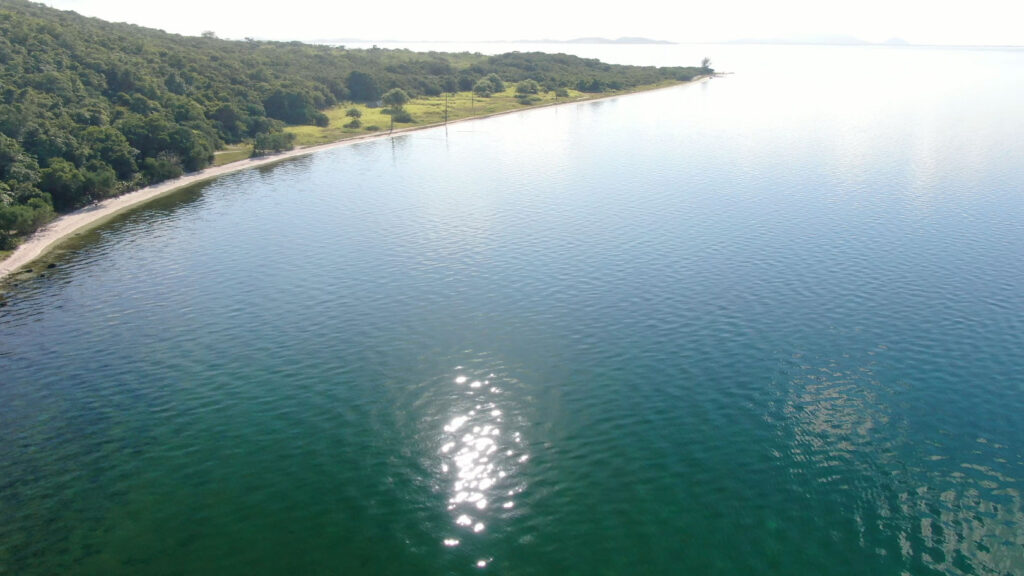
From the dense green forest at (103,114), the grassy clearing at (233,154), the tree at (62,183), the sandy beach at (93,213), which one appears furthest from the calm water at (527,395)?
the grassy clearing at (233,154)

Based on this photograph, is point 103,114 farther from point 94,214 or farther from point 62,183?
point 94,214

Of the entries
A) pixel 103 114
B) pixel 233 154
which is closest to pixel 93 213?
pixel 103 114

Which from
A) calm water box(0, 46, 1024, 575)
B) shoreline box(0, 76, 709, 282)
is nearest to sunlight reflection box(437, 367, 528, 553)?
calm water box(0, 46, 1024, 575)

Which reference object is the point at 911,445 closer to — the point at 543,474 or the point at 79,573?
the point at 543,474

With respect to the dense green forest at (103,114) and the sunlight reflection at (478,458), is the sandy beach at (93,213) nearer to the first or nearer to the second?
the dense green forest at (103,114)

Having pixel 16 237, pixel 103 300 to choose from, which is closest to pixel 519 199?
pixel 103 300

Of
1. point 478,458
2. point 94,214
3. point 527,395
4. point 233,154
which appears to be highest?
point 233,154
